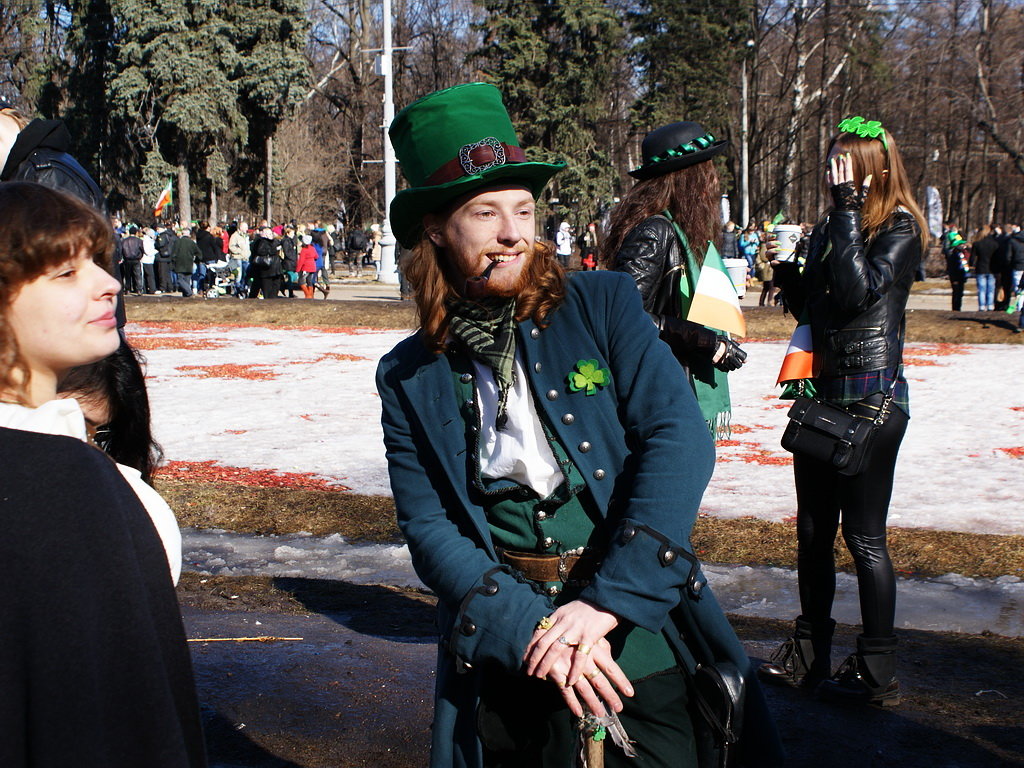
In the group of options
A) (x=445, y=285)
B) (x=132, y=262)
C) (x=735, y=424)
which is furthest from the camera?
(x=132, y=262)

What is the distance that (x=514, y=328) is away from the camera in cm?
256

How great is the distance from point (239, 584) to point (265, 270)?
22148mm

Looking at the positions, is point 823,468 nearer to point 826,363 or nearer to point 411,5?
point 826,363

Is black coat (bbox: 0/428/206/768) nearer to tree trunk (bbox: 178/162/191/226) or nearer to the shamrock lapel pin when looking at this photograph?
the shamrock lapel pin

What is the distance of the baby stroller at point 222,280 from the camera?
103 ft

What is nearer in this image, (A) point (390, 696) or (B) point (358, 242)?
(A) point (390, 696)

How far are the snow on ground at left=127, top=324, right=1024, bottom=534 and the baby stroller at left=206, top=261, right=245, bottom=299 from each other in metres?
13.3

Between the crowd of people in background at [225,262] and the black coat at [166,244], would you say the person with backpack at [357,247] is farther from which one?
the black coat at [166,244]

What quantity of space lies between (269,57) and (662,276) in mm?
42129

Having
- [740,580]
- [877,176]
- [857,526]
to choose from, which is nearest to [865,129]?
[877,176]

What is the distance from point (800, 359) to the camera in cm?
442

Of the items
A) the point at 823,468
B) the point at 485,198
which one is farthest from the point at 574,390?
the point at 823,468

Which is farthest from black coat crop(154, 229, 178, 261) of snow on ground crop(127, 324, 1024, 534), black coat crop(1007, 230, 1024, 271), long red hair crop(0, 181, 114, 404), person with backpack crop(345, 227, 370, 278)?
long red hair crop(0, 181, 114, 404)

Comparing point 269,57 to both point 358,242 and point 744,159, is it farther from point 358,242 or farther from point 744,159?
point 744,159
